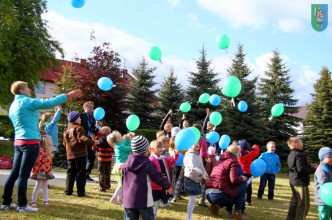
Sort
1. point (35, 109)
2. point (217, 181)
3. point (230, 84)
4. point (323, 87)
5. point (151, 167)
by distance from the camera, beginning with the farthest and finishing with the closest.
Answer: point (323, 87)
point (230, 84)
point (217, 181)
point (35, 109)
point (151, 167)

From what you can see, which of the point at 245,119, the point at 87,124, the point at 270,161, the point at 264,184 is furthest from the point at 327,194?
the point at 245,119

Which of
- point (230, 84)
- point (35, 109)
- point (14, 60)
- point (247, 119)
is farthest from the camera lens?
point (247, 119)

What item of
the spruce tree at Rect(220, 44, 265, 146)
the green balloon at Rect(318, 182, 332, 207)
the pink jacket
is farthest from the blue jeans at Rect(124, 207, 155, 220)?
the spruce tree at Rect(220, 44, 265, 146)

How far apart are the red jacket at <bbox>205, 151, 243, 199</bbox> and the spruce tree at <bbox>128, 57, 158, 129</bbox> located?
20693mm

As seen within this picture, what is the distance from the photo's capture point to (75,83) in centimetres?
2478

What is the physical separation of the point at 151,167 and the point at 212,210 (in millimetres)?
2867

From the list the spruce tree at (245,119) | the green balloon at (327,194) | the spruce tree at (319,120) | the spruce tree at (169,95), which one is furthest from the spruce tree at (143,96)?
the green balloon at (327,194)

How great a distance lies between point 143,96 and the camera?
28.0 m

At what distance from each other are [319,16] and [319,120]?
20.4m

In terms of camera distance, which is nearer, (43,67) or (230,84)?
(230,84)

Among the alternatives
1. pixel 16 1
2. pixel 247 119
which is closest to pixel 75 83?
pixel 16 1

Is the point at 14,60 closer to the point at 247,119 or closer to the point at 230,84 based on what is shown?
the point at 247,119

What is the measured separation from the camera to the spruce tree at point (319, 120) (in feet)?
94.8

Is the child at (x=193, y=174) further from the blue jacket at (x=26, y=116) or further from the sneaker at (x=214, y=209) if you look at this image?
the blue jacket at (x=26, y=116)
